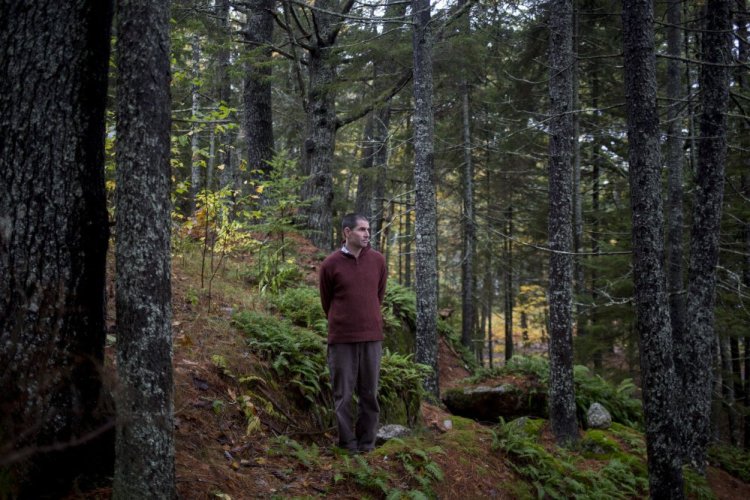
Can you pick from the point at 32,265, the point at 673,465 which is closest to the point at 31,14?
the point at 32,265

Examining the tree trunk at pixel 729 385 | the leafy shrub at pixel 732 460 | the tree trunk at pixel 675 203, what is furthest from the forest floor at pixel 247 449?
the tree trunk at pixel 729 385

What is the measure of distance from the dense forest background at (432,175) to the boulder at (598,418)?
2004 millimetres

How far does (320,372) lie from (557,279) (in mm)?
5138

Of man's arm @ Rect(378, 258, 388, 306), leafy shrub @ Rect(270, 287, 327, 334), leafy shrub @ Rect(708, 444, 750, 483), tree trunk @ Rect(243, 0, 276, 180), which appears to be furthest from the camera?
tree trunk @ Rect(243, 0, 276, 180)

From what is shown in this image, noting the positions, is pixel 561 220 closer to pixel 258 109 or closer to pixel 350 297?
pixel 350 297

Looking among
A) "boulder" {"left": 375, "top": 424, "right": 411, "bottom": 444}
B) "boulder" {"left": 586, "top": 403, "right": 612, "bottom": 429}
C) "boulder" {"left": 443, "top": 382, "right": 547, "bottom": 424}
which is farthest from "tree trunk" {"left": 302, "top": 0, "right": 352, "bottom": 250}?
"boulder" {"left": 586, "top": 403, "right": 612, "bottom": 429}

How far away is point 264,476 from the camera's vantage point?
15.7ft

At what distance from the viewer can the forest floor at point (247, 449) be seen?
15.0 ft

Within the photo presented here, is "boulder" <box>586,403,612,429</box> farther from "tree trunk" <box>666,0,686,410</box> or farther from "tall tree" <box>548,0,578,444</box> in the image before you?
"tree trunk" <box>666,0,686,410</box>

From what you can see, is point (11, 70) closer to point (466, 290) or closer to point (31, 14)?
point (31, 14)

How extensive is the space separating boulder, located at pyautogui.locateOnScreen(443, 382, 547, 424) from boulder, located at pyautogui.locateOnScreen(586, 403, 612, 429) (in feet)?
3.26

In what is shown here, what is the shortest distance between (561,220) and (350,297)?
532 cm

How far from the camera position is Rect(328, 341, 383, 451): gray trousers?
589 centimetres

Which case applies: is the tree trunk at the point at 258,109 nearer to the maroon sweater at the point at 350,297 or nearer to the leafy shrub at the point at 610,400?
the maroon sweater at the point at 350,297
